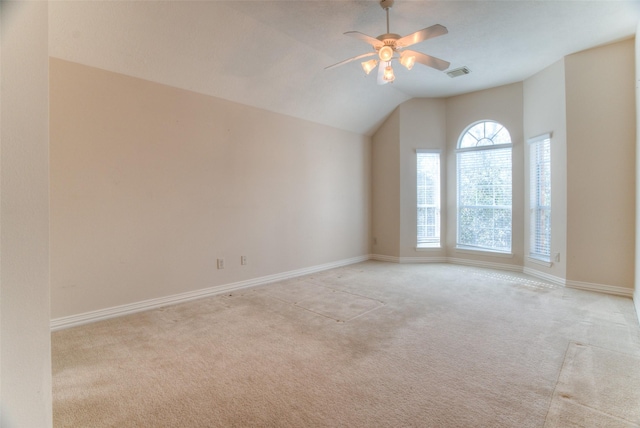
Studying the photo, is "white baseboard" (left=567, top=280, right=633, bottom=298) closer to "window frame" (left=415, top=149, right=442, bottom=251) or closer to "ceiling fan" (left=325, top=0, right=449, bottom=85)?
"window frame" (left=415, top=149, right=442, bottom=251)

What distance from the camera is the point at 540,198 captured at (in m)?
4.93

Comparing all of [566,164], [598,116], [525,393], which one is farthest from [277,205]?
[598,116]

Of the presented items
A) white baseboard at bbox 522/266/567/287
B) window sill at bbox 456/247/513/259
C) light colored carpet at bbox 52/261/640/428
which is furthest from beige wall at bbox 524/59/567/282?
light colored carpet at bbox 52/261/640/428

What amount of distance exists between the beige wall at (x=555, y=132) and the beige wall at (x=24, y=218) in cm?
539

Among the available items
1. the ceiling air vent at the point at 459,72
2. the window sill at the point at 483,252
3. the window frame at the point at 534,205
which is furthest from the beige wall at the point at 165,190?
the window frame at the point at 534,205

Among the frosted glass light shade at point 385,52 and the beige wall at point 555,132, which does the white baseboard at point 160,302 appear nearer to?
the frosted glass light shade at point 385,52

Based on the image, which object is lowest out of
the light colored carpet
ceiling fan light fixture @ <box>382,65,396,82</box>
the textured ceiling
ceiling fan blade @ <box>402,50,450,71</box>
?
the light colored carpet

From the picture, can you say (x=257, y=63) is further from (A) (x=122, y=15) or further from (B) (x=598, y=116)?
(B) (x=598, y=116)

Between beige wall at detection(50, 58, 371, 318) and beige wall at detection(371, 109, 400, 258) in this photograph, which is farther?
beige wall at detection(371, 109, 400, 258)

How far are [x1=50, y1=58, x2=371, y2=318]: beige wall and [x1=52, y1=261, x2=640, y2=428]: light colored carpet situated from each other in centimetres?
49

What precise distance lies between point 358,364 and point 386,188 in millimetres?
4502

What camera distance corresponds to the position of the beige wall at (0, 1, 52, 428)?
94 centimetres

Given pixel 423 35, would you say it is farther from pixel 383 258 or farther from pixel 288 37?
pixel 383 258

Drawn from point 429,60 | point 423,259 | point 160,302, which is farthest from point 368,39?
point 423,259
